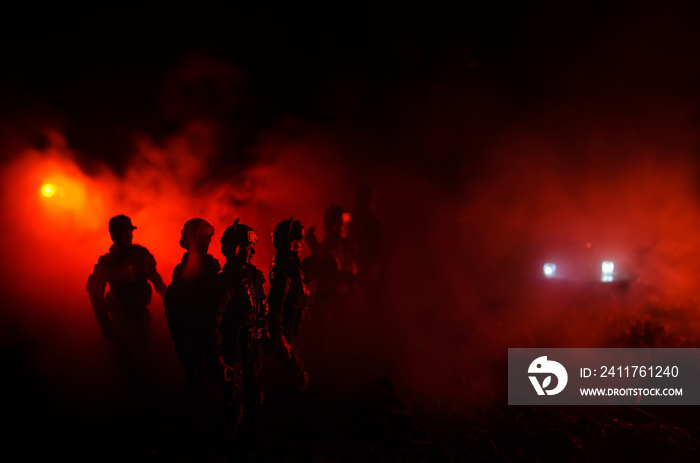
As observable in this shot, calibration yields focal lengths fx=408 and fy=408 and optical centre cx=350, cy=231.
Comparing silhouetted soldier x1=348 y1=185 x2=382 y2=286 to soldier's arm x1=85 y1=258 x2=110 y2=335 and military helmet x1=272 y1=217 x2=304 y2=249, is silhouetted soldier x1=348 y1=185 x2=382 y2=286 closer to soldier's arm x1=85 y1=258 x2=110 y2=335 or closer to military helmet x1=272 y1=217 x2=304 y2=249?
military helmet x1=272 y1=217 x2=304 y2=249

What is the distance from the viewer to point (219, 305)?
4828 mm

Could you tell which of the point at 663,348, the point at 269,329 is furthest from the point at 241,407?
the point at 663,348

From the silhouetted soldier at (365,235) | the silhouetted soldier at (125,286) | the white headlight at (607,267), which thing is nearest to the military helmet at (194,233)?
the silhouetted soldier at (125,286)

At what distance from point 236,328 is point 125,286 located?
2.98 m

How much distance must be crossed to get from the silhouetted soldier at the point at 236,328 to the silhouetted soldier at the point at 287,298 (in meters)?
0.78

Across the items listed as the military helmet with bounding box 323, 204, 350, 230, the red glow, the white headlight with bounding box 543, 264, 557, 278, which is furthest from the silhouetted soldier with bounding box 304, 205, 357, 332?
the white headlight with bounding box 543, 264, 557, 278

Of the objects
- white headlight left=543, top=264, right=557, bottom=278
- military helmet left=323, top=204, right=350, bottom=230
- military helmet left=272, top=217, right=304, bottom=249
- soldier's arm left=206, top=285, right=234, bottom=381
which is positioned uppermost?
white headlight left=543, top=264, right=557, bottom=278

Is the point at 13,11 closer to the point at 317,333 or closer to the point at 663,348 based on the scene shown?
the point at 317,333

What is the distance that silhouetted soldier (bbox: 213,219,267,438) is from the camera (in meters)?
4.91

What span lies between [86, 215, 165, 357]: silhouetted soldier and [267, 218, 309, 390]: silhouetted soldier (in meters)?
2.23

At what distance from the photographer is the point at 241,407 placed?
502 centimetres

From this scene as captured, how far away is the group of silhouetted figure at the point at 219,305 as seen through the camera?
15.9 feet

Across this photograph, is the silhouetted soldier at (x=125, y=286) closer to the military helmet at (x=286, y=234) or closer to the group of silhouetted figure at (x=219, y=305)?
the group of silhouetted figure at (x=219, y=305)

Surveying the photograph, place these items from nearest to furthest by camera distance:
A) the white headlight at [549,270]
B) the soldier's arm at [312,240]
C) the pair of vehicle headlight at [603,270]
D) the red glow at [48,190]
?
the soldier's arm at [312,240] → the red glow at [48,190] → the pair of vehicle headlight at [603,270] → the white headlight at [549,270]
